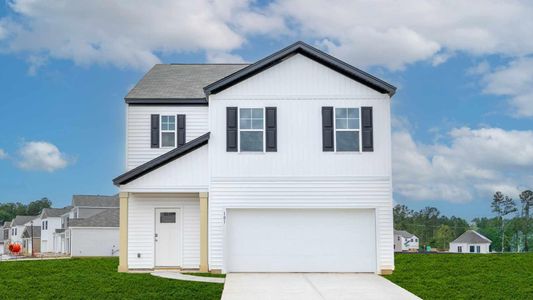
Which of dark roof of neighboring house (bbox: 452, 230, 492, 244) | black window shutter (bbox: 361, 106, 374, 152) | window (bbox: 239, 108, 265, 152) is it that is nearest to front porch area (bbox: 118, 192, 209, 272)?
window (bbox: 239, 108, 265, 152)

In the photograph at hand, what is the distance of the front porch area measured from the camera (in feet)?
80.2

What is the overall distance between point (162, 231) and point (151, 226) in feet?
1.42

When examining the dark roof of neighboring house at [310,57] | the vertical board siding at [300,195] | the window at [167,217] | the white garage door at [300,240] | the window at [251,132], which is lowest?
the white garage door at [300,240]

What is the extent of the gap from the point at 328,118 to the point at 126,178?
23.3 feet

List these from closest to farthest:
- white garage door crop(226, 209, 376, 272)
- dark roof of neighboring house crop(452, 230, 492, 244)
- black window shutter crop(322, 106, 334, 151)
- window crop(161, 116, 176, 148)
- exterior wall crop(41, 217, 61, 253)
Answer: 1. black window shutter crop(322, 106, 334, 151)
2. white garage door crop(226, 209, 376, 272)
3. window crop(161, 116, 176, 148)
4. dark roof of neighboring house crop(452, 230, 492, 244)
5. exterior wall crop(41, 217, 61, 253)

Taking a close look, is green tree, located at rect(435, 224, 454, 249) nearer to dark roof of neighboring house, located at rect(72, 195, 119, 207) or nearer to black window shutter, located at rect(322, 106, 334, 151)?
dark roof of neighboring house, located at rect(72, 195, 119, 207)

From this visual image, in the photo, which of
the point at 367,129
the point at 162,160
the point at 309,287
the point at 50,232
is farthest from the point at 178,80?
the point at 50,232

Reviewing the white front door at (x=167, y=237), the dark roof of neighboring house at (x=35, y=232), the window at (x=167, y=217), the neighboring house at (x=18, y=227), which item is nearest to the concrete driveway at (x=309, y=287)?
the white front door at (x=167, y=237)

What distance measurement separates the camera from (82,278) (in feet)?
70.8

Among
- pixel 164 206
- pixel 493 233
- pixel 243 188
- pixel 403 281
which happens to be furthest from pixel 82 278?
pixel 493 233

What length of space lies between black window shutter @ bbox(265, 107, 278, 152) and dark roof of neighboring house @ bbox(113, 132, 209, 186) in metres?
2.05

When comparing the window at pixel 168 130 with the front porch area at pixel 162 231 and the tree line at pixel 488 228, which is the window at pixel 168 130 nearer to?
the front porch area at pixel 162 231

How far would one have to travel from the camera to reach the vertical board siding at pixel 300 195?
76.5ft

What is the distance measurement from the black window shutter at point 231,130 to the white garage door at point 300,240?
2166 millimetres
